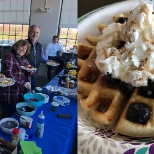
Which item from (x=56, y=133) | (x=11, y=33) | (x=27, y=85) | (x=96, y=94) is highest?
(x=11, y=33)

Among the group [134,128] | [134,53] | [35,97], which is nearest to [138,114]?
[134,128]

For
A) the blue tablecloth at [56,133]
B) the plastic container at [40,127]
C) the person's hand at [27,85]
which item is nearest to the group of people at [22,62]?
the person's hand at [27,85]

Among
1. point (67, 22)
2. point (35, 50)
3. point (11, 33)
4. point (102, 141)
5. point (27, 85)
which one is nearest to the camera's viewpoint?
point (102, 141)

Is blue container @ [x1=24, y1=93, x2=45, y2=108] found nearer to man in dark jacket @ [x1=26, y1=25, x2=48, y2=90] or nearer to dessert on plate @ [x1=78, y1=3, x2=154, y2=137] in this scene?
man in dark jacket @ [x1=26, y1=25, x2=48, y2=90]

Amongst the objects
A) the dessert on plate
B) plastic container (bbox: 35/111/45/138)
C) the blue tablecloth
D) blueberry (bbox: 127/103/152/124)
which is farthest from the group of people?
blueberry (bbox: 127/103/152/124)

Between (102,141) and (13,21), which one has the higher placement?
(13,21)

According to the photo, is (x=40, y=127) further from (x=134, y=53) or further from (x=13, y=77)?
(x=134, y=53)
